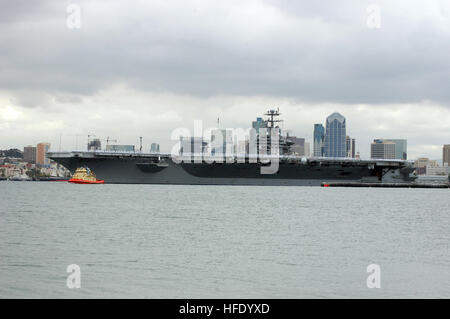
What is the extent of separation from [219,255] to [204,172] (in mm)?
43954

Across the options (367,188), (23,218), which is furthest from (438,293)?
(367,188)

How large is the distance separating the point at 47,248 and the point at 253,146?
180 feet

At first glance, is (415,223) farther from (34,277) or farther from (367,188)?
(367,188)

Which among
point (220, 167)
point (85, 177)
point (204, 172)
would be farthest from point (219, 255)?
point (85, 177)

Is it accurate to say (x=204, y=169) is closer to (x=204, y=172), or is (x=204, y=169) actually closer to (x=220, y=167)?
(x=204, y=172)

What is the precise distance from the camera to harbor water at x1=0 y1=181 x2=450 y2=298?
39.2 ft

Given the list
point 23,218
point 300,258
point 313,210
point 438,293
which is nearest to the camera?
point 438,293

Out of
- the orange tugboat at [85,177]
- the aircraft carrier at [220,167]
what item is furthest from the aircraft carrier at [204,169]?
the orange tugboat at [85,177]

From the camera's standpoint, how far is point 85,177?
218 feet

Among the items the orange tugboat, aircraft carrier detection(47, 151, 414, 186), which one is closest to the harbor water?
aircraft carrier detection(47, 151, 414, 186)

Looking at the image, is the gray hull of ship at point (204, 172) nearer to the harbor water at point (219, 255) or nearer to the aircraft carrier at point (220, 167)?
the aircraft carrier at point (220, 167)

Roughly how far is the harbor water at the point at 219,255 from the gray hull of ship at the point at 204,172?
30215 millimetres

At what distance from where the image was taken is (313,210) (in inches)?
1259
